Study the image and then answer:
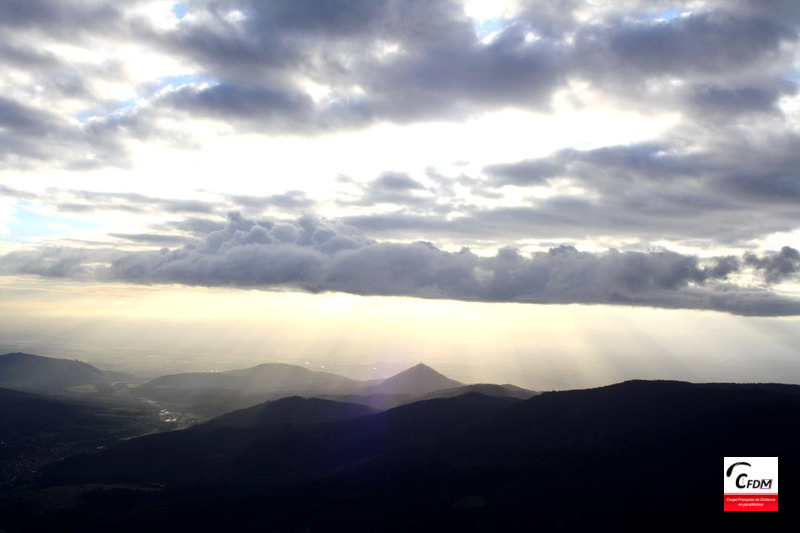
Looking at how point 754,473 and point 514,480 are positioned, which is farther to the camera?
point 514,480

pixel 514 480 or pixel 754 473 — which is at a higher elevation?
pixel 754 473

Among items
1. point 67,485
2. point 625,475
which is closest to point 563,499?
point 625,475

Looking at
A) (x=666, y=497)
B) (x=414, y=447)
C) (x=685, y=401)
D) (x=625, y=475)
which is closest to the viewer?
(x=666, y=497)

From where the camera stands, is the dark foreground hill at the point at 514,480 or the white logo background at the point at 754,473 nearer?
the white logo background at the point at 754,473

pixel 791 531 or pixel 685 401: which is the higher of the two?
pixel 685 401

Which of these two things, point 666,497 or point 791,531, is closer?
point 791,531

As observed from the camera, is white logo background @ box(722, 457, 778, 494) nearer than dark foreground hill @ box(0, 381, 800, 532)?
Yes

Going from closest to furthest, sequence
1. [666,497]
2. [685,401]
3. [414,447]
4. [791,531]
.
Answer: [791,531] → [666,497] → [685,401] → [414,447]

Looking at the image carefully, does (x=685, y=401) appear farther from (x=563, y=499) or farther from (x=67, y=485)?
(x=67, y=485)
